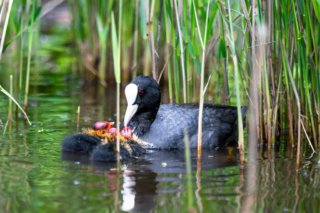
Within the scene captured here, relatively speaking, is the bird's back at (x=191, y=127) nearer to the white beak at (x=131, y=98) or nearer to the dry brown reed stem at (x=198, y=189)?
the white beak at (x=131, y=98)

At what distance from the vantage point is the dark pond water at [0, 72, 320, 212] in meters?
5.24

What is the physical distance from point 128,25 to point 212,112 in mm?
2946

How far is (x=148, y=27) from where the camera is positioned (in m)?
7.06

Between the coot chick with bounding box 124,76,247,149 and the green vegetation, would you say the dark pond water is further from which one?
the green vegetation

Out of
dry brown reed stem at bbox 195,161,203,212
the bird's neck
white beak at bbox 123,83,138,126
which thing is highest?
white beak at bbox 123,83,138,126

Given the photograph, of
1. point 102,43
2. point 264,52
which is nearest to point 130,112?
point 264,52

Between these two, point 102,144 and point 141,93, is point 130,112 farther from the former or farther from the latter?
point 102,144

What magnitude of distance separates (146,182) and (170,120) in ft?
5.43

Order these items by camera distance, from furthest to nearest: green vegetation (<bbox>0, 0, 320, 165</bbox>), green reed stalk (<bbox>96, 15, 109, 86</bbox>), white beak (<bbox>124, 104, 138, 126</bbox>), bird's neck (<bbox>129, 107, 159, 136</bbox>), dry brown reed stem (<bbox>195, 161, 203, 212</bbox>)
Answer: green reed stalk (<bbox>96, 15, 109, 86</bbox>) < bird's neck (<bbox>129, 107, 159, 136</bbox>) < white beak (<bbox>124, 104, 138, 126</bbox>) < green vegetation (<bbox>0, 0, 320, 165</bbox>) < dry brown reed stem (<bbox>195, 161, 203, 212</bbox>)

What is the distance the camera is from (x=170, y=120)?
751 cm

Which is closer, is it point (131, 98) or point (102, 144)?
point (102, 144)

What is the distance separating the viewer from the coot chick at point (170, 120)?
7410 millimetres

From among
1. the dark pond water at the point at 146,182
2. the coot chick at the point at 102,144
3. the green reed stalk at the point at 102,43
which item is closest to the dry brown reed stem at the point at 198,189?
the dark pond water at the point at 146,182

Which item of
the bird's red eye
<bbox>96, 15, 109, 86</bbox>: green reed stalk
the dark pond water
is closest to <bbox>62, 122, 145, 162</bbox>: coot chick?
the dark pond water
